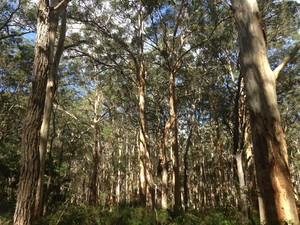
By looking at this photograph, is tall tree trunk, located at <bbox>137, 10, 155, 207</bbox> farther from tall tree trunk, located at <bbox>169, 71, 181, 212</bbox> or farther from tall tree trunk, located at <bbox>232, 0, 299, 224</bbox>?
tall tree trunk, located at <bbox>232, 0, 299, 224</bbox>

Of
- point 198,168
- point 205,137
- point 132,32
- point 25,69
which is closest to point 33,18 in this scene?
point 25,69

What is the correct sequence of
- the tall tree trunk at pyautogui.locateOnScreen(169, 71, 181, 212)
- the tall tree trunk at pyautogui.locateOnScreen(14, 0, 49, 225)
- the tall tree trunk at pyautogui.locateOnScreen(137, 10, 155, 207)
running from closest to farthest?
the tall tree trunk at pyautogui.locateOnScreen(14, 0, 49, 225) → the tall tree trunk at pyautogui.locateOnScreen(169, 71, 181, 212) → the tall tree trunk at pyautogui.locateOnScreen(137, 10, 155, 207)

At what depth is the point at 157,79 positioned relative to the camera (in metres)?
17.5

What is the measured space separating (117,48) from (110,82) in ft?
12.5

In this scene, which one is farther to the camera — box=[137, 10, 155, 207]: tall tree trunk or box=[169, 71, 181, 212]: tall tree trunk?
box=[137, 10, 155, 207]: tall tree trunk

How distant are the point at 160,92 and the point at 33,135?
46.7 feet

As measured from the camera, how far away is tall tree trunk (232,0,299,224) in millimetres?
2535

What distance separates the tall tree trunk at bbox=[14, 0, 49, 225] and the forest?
0.05 feet

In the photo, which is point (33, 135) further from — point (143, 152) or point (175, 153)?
point (143, 152)

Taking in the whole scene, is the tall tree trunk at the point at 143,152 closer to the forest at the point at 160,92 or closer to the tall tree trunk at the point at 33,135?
the forest at the point at 160,92

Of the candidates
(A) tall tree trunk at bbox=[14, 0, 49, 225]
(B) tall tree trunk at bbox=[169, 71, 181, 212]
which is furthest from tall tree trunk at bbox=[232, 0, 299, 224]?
(B) tall tree trunk at bbox=[169, 71, 181, 212]

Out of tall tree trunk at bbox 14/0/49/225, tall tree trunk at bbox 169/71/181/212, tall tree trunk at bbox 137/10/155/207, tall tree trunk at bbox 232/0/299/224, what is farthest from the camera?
tall tree trunk at bbox 137/10/155/207

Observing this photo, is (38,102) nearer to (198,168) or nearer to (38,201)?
(38,201)

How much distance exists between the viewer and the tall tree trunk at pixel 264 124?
254 centimetres
